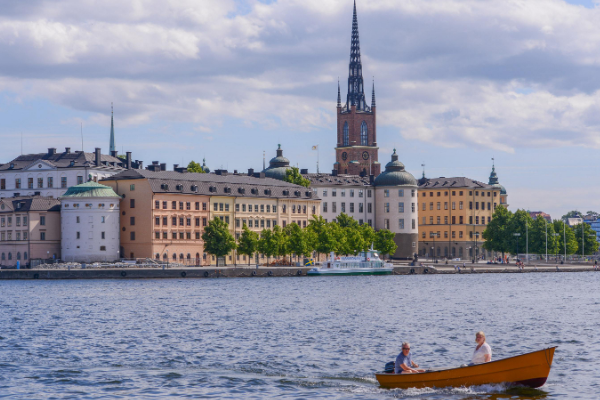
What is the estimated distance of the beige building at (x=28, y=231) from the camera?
144125 millimetres

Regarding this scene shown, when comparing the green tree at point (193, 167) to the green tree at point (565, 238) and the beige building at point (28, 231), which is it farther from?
the green tree at point (565, 238)

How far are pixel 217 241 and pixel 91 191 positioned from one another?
2055 centimetres

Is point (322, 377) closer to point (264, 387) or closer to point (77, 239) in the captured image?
point (264, 387)

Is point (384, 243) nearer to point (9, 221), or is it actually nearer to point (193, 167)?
point (193, 167)

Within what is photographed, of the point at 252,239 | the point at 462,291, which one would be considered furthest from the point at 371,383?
the point at 252,239

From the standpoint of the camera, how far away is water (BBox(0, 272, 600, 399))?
4047 cm

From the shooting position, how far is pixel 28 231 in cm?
14388

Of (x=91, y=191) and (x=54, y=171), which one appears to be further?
(x=54, y=171)

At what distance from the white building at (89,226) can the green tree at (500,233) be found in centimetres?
7747

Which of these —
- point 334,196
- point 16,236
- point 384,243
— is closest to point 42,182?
point 16,236

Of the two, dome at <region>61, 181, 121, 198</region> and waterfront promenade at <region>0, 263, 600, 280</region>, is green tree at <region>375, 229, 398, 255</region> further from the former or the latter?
dome at <region>61, 181, 121, 198</region>

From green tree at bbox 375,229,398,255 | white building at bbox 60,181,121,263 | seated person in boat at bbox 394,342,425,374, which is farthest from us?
green tree at bbox 375,229,398,255

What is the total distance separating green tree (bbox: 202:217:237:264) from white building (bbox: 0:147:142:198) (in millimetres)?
27778

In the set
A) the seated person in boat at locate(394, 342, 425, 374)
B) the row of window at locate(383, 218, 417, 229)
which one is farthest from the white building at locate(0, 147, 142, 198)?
the seated person in boat at locate(394, 342, 425, 374)
